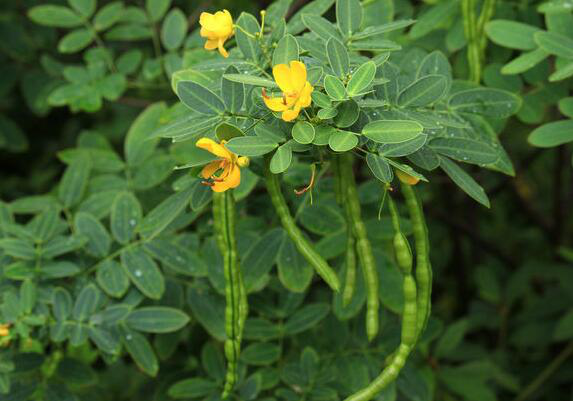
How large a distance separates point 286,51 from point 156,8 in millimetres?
1173

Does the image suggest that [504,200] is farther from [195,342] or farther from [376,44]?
[376,44]

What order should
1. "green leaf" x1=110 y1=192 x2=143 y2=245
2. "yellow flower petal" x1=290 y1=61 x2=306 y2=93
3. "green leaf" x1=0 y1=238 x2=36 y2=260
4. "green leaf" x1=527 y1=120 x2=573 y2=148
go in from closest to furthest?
"yellow flower petal" x1=290 y1=61 x2=306 y2=93
"green leaf" x1=527 y1=120 x2=573 y2=148
"green leaf" x1=0 y1=238 x2=36 y2=260
"green leaf" x1=110 y1=192 x2=143 y2=245

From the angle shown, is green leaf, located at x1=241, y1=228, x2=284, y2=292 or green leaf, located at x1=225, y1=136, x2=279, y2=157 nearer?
green leaf, located at x1=225, y1=136, x2=279, y2=157

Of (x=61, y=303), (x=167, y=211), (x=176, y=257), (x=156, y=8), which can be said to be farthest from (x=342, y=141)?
(x=156, y=8)

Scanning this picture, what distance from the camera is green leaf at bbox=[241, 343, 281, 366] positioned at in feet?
6.70

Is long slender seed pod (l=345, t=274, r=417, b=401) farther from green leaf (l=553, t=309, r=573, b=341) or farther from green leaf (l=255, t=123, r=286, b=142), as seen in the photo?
green leaf (l=553, t=309, r=573, b=341)

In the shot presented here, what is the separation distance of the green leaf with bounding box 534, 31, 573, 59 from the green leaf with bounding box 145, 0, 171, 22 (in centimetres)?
113

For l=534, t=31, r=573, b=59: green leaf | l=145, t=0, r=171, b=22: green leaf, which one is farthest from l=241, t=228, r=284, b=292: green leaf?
l=145, t=0, r=171, b=22: green leaf

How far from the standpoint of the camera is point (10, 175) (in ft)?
11.3

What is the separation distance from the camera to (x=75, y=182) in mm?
2205

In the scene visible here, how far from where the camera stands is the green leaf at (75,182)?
2.19 metres

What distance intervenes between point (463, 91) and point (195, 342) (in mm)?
972

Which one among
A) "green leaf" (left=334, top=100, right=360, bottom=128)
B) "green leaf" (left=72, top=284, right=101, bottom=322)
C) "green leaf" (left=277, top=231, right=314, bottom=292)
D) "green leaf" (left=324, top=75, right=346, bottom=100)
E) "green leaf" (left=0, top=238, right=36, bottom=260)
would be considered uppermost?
"green leaf" (left=324, top=75, right=346, bottom=100)

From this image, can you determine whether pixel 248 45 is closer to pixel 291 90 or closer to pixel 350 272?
pixel 291 90
